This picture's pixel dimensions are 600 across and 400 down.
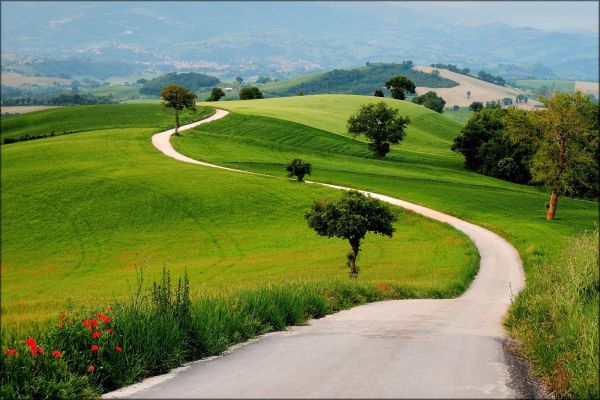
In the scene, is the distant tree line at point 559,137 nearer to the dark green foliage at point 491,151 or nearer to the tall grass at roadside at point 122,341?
the dark green foliage at point 491,151

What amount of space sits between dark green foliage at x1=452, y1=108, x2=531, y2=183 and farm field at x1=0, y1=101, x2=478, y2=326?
46832 millimetres

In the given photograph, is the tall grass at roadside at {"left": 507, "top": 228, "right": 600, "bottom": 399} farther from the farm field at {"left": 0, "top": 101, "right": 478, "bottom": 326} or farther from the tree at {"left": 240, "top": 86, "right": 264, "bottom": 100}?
the tree at {"left": 240, "top": 86, "right": 264, "bottom": 100}

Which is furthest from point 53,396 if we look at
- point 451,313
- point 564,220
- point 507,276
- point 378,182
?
point 378,182

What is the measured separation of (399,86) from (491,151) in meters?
81.2

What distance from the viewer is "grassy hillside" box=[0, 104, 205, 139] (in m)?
121

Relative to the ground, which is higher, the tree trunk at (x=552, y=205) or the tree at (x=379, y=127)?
the tree at (x=379, y=127)

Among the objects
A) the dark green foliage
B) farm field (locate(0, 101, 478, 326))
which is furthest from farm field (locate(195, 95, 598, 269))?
farm field (locate(0, 101, 478, 326))

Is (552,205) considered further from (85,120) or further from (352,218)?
(85,120)

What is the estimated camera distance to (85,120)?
5059 inches

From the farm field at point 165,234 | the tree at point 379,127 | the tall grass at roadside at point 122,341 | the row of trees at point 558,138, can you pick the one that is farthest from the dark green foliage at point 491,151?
the tall grass at roadside at point 122,341

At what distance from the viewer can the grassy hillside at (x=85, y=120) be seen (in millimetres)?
120594

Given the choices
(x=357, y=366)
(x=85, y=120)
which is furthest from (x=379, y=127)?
(x=357, y=366)

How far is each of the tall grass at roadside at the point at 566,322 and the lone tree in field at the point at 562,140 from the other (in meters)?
50.9

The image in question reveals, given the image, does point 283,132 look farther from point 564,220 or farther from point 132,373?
point 132,373
